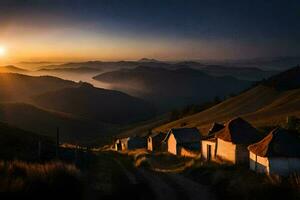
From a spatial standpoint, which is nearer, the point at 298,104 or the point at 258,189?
the point at 258,189

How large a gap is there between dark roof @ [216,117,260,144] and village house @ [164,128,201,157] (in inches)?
659

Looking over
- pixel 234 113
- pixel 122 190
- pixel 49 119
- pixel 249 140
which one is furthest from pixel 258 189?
pixel 49 119

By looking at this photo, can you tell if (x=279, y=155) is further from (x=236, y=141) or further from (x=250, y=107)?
(x=250, y=107)

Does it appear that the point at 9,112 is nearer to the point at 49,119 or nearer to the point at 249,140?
the point at 49,119

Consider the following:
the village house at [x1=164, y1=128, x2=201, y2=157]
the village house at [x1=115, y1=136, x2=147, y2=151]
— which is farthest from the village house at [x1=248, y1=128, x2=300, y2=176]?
the village house at [x1=115, y1=136, x2=147, y2=151]

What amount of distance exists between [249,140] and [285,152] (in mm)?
8273

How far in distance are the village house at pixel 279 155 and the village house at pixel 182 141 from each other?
26005 millimetres

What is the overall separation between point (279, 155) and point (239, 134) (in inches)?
359

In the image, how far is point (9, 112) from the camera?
170250 mm

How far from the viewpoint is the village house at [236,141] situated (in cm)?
3812

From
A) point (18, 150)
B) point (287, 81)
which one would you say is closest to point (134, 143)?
point (18, 150)

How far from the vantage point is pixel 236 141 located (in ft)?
127

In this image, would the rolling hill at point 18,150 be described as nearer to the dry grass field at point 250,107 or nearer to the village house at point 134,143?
the village house at point 134,143

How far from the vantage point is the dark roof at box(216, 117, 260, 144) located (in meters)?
38.8
